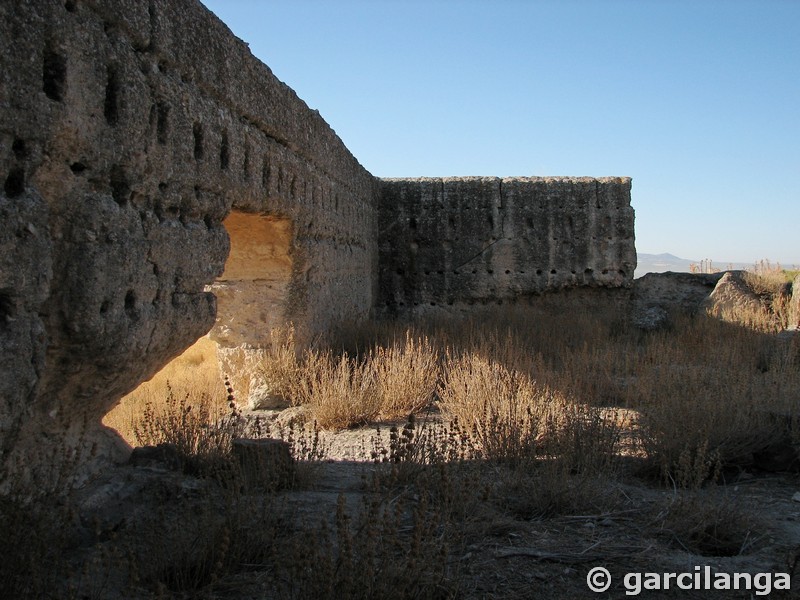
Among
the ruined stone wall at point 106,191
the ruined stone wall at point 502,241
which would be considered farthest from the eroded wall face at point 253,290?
the ruined stone wall at point 502,241

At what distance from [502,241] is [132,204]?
8.24 metres

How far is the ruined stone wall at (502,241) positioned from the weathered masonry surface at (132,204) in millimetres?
3891

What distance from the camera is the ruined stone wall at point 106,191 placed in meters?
2.84

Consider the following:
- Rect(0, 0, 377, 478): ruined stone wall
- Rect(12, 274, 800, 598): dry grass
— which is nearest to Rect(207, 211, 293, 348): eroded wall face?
Rect(12, 274, 800, 598): dry grass

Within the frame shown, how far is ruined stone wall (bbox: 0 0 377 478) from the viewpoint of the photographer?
2.84 metres

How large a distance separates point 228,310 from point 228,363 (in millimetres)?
497

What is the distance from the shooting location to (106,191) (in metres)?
3.43

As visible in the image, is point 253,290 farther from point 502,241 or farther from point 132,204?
point 502,241

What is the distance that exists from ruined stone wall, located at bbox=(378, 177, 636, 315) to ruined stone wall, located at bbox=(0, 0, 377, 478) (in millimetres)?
Result: 6261

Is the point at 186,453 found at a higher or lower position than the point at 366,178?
lower

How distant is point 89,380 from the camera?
3.52 metres

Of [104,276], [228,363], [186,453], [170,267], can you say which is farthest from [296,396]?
[104,276]

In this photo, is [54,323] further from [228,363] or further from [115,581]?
[228,363]

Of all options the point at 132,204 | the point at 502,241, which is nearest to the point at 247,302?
the point at 132,204
